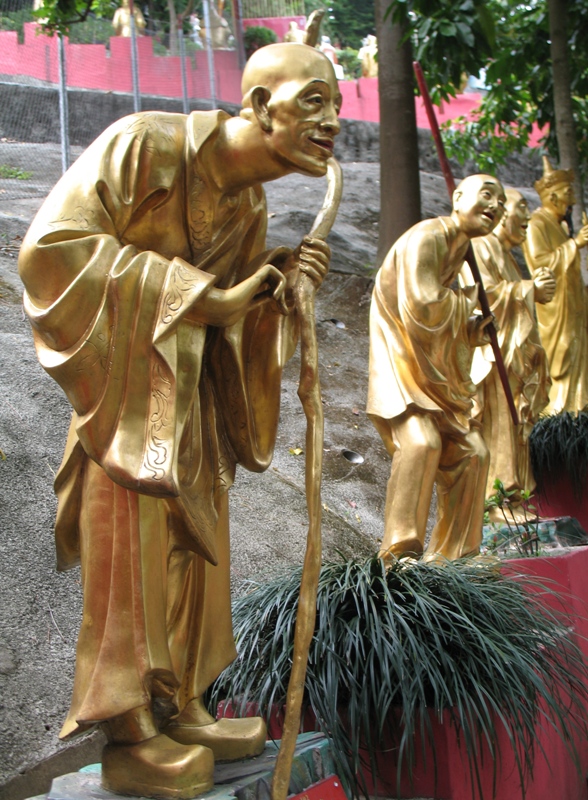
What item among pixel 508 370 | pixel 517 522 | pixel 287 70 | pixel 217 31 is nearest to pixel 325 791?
pixel 287 70

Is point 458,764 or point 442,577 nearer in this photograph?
point 458,764

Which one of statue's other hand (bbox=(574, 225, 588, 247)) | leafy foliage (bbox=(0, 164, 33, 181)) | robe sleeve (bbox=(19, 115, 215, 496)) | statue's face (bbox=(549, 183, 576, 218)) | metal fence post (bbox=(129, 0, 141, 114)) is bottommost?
robe sleeve (bbox=(19, 115, 215, 496))

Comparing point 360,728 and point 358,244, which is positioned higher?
point 358,244

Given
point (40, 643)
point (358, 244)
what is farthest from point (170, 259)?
point (358, 244)

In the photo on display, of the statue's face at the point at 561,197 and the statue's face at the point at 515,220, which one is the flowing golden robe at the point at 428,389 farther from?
the statue's face at the point at 561,197

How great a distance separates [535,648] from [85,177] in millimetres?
2392

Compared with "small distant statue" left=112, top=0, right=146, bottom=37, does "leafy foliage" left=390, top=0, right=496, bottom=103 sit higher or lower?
lower

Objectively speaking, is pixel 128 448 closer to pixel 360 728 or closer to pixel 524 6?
pixel 360 728

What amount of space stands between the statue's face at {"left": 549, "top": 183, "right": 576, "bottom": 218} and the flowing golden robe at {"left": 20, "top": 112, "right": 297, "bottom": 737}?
7124mm

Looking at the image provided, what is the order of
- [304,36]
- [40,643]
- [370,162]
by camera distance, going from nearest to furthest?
[304,36], [40,643], [370,162]

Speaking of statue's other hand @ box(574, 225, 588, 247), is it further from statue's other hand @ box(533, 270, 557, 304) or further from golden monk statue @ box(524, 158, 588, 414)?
statue's other hand @ box(533, 270, 557, 304)

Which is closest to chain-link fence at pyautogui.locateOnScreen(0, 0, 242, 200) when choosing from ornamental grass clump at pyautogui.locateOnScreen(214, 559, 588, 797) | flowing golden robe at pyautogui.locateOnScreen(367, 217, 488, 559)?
flowing golden robe at pyautogui.locateOnScreen(367, 217, 488, 559)

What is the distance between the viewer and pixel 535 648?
3.90 meters

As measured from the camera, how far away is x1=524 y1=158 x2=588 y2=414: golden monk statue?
9398 mm
